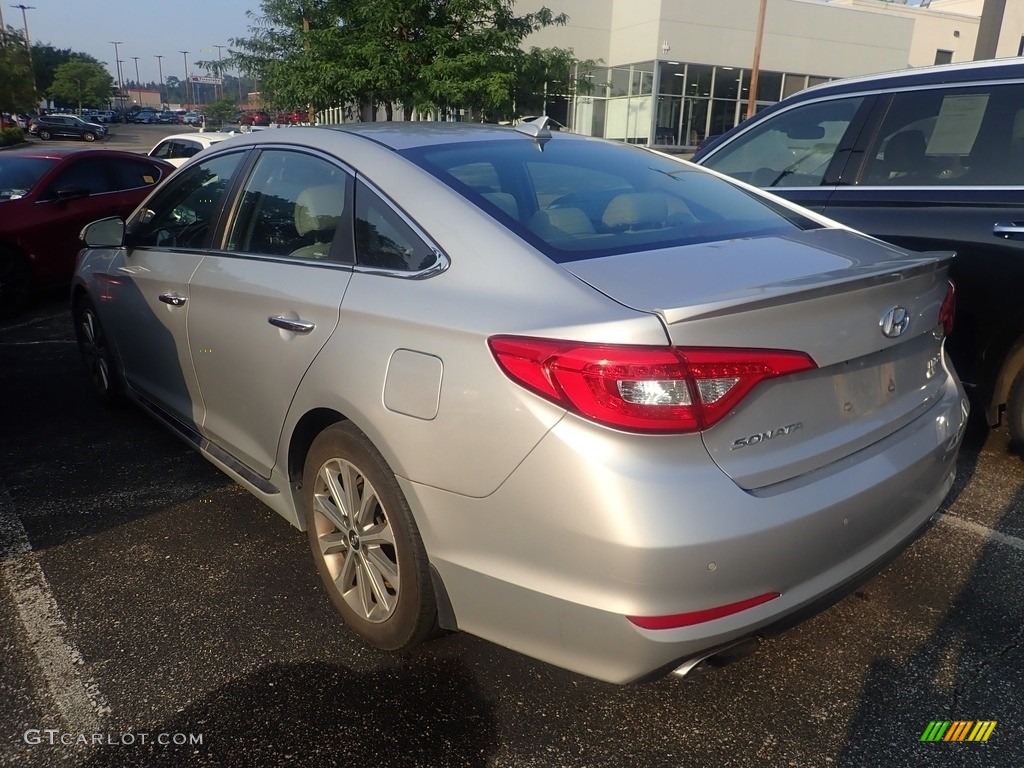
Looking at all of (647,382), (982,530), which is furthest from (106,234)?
(982,530)

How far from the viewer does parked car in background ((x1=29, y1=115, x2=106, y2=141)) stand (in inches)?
1868

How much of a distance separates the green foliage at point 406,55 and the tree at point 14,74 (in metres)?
28.2

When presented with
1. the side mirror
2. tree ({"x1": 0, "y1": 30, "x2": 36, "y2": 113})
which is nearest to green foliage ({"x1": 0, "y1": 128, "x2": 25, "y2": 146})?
tree ({"x1": 0, "y1": 30, "x2": 36, "y2": 113})

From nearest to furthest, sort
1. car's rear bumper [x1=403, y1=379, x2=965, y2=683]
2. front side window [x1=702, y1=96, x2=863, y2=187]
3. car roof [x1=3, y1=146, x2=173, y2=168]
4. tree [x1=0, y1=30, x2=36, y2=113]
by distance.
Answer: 1. car's rear bumper [x1=403, y1=379, x2=965, y2=683]
2. front side window [x1=702, y1=96, x2=863, y2=187]
3. car roof [x1=3, y1=146, x2=173, y2=168]
4. tree [x1=0, y1=30, x2=36, y2=113]

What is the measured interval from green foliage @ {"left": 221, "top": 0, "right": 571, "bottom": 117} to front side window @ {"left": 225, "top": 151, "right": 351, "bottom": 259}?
462 inches

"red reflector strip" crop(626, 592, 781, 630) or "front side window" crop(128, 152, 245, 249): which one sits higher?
"front side window" crop(128, 152, 245, 249)

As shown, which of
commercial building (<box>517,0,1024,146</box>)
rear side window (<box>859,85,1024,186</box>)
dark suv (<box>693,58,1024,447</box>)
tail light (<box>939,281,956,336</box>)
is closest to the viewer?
tail light (<box>939,281,956,336</box>)

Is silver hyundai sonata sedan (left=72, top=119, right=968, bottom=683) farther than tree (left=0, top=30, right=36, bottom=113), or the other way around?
tree (left=0, top=30, right=36, bottom=113)

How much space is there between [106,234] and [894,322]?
12.2 feet

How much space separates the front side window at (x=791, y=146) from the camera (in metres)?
4.54

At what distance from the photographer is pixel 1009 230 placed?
3.55 m

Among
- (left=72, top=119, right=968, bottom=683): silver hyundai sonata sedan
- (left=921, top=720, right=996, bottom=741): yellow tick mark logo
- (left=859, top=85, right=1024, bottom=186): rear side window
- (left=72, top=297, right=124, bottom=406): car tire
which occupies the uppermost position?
(left=859, top=85, right=1024, bottom=186): rear side window

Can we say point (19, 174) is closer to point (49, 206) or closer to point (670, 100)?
point (49, 206)

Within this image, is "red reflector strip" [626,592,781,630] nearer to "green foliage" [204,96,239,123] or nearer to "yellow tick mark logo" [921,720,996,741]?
"yellow tick mark logo" [921,720,996,741]
